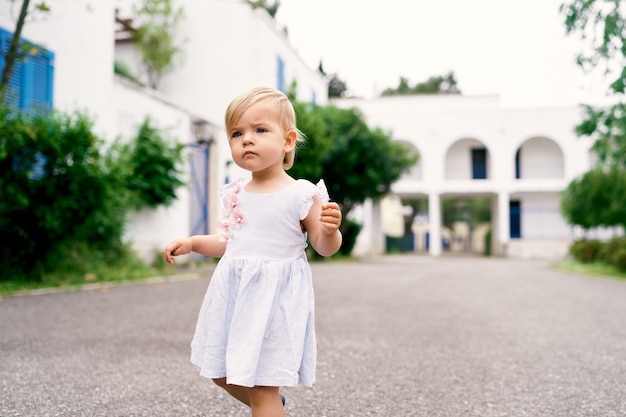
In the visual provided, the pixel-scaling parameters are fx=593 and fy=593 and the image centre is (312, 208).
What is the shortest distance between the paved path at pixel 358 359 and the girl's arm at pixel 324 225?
3.29 ft

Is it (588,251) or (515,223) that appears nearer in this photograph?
(588,251)

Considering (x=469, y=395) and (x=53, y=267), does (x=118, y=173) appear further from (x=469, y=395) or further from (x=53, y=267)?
(x=469, y=395)

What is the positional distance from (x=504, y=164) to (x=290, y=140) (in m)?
28.2

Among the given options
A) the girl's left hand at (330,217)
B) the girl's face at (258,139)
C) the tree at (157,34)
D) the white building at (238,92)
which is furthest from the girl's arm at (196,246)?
the tree at (157,34)

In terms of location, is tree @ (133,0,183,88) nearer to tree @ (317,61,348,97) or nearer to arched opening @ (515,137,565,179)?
tree @ (317,61,348,97)

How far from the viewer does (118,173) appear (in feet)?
25.4

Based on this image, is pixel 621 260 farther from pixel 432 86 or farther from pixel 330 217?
pixel 432 86

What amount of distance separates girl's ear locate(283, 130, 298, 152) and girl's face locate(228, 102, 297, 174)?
1.6 inches

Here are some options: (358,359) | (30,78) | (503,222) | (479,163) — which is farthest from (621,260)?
(479,163)

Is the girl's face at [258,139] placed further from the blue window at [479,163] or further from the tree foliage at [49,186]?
the blue window at [479,163]

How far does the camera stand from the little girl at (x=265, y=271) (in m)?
1.85

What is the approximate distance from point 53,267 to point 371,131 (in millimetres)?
13486

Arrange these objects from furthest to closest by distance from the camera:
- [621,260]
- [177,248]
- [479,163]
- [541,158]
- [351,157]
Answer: [479,163] → [541,158] → [351,157] → [621,260] → [177,248]

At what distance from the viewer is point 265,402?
188 centimetres
